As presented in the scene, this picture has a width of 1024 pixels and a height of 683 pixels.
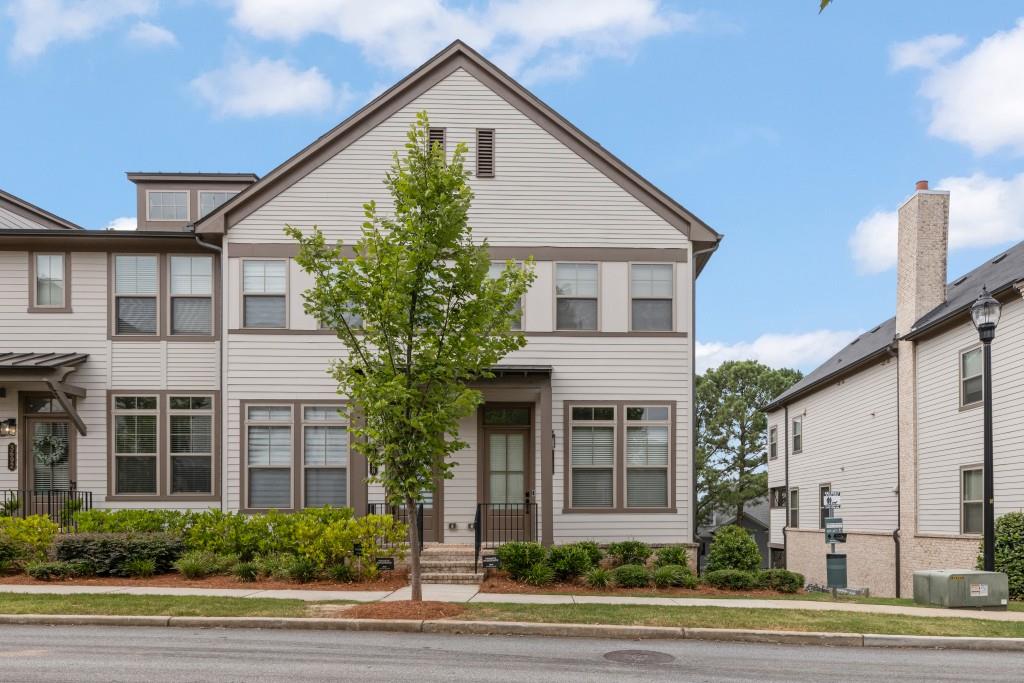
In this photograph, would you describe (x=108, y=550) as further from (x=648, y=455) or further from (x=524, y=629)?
(x=648, y=455)

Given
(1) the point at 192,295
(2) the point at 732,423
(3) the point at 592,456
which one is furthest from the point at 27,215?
(2) the point at 732,423

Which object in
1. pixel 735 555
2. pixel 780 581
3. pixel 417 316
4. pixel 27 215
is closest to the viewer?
pixel 417 316

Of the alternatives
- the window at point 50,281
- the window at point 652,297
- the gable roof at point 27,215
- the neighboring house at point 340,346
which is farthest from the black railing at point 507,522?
the gable roof at point 27,215

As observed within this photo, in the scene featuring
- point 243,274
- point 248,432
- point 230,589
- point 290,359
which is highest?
point 243,274

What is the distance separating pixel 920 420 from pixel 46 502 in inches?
727

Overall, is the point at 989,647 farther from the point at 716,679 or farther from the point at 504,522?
the point at 504,522

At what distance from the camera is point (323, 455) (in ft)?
59.4

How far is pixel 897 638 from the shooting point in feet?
35.9

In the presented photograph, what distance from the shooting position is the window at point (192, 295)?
18703mm

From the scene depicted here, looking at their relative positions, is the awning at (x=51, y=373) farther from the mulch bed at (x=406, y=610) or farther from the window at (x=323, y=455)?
the mulch bed at (x=406, y=610)

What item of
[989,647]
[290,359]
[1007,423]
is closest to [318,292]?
[290,359]

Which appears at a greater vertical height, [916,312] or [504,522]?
[916,312]

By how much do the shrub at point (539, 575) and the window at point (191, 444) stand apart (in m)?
6.69

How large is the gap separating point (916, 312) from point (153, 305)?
1662 cm
